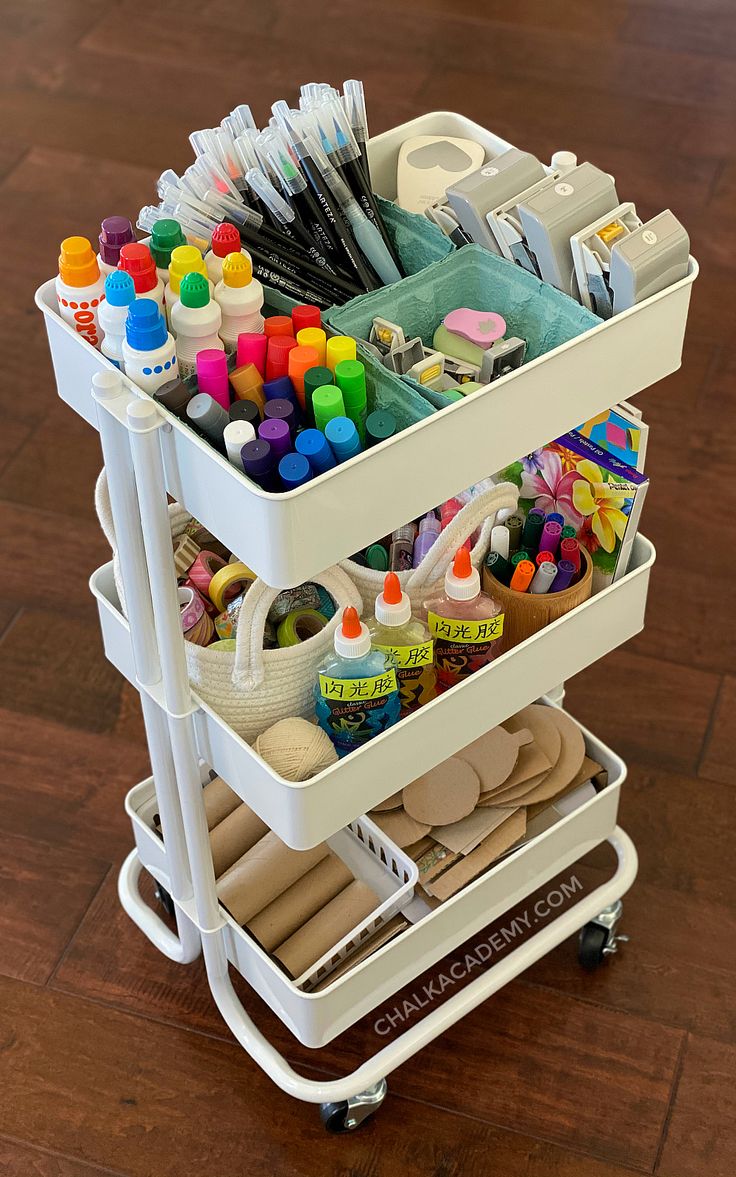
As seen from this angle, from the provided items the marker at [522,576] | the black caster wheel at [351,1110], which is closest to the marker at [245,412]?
the marker at [522,576]

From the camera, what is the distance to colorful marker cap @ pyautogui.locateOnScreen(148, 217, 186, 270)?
3.78 feet

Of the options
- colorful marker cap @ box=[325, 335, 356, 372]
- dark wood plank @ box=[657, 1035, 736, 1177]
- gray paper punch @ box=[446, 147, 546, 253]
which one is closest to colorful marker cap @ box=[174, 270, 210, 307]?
colorful marker cap @ box=[325, 335, 356, 372]

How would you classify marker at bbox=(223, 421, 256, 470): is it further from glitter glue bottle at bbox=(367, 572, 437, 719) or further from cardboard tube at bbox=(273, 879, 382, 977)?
cardboard tube at bbox=(273, 879, 382, 977)

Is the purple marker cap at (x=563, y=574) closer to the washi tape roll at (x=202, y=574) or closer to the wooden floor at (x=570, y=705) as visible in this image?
the washi tape roll at (x=202, y=574)

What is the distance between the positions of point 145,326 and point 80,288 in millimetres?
100

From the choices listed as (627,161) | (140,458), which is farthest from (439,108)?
(140,458)

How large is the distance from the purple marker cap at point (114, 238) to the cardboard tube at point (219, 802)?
69cm

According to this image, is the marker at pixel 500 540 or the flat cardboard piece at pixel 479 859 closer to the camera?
the marker at pixel 500 540

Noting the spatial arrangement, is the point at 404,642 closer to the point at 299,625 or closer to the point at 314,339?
the point at 299,625

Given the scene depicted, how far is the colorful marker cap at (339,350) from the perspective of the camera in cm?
108

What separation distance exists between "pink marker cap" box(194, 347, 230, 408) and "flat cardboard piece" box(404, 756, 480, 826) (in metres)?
0.59

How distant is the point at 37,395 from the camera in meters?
2.39

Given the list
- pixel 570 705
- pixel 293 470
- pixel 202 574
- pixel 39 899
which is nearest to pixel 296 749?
pixel 202 574

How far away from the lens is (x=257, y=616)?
119cm
